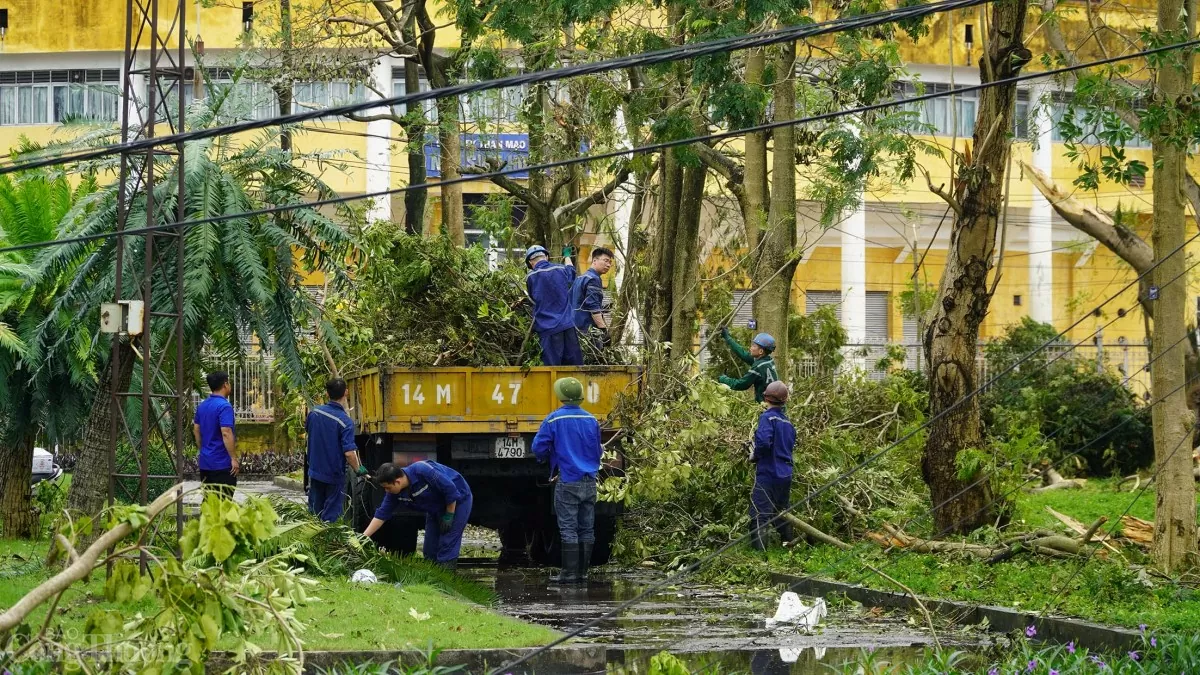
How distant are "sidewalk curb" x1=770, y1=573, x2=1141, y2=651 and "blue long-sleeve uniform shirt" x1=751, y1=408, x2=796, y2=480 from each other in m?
1.39

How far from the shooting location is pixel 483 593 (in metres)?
12.5

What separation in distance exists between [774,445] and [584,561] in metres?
2.06

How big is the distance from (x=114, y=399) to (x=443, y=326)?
428 cm

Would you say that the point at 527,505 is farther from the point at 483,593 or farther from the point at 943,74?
the point at 943,74

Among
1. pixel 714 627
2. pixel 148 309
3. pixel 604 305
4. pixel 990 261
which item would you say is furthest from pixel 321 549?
pixel 990 261

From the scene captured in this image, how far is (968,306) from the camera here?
48.4 feet

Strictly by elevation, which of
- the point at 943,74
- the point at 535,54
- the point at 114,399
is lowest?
the point at 114,399

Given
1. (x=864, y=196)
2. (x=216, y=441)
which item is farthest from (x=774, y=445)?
(x=864, y=196)

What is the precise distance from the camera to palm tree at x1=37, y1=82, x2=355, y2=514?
1283cm

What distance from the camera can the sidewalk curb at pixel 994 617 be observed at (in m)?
9.87

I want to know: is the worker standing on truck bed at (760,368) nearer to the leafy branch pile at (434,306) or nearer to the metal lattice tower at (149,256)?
the leafy branch pile at (434,306)

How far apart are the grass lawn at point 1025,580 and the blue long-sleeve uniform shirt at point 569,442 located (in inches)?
73.3

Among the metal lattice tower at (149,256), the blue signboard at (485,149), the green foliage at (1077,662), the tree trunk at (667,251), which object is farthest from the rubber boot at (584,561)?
the blue signboard at (485,149)

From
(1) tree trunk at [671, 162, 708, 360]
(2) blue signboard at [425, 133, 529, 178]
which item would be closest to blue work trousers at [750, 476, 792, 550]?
(1) tree trunk at [671, 162, 708, 360]
